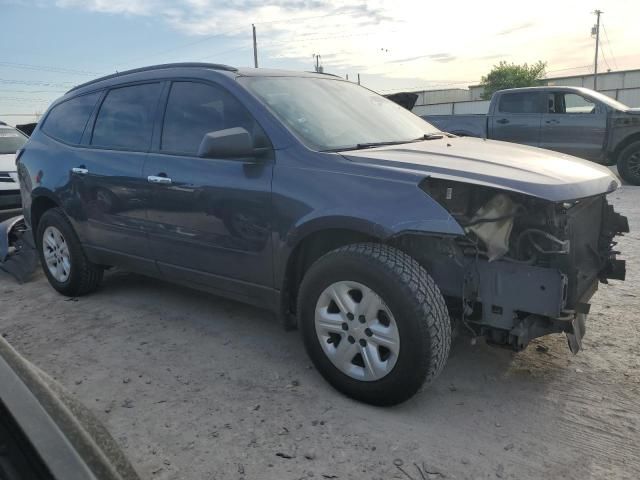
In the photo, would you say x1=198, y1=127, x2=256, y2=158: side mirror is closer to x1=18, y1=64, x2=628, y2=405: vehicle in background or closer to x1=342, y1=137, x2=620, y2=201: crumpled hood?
x1=18, y1=64, x2=628, y2=405: vehicle in background

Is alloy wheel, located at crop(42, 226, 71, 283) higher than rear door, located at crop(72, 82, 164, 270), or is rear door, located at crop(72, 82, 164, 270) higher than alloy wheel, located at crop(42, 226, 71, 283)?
rear door, located at crop(72, 82, 164, 270)

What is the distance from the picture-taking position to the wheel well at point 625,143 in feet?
32.8

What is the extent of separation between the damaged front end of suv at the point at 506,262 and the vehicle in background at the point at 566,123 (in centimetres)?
825

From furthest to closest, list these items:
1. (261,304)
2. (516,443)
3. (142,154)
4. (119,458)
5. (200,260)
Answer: (142,154) < (200,260) < (261,304) < (516,443) < (119,458)

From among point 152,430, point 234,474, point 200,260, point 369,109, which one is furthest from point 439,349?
point 369,109

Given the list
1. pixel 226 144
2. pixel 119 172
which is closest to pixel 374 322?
pixel 226 144

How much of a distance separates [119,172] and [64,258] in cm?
122

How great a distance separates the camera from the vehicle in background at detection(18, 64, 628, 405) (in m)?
2.65

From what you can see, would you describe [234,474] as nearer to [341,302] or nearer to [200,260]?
[341,302]

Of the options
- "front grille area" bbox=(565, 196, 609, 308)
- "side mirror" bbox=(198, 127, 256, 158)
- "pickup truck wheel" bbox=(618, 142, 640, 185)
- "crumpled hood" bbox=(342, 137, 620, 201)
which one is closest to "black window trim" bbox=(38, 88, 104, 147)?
"side mirror" bbox=(198, 127, 256, 158)

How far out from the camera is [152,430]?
2.70m

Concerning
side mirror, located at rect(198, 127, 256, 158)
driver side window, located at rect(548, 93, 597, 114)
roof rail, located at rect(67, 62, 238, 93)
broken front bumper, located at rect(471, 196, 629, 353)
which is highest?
roof rail, located at rect(67, 62, 238, 93)

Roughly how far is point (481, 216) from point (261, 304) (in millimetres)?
1405

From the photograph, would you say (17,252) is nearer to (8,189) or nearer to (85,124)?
(85,124)
